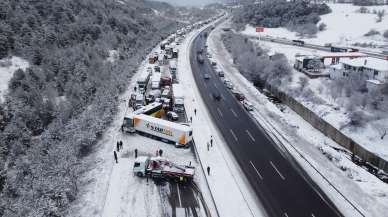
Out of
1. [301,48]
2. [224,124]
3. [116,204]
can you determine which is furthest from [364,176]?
[301,48]

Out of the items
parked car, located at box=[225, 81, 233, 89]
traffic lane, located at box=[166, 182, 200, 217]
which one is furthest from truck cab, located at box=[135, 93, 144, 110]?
parked car, located at box=[225, 81, 233, 89]

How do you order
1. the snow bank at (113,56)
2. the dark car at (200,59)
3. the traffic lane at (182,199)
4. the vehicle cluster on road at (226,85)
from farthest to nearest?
1. the dark car at (200,59)
2. the snow bank at (113,56)
3. the vehicle cluster on road at (226,85)
4. the traffic lane at (182,199)

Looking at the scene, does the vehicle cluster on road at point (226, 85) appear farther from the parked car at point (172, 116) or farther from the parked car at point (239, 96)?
the parked car at point (172, 116)

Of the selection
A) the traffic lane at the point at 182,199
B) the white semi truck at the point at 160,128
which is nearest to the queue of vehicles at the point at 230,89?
the white semi truck at the point at 160,128

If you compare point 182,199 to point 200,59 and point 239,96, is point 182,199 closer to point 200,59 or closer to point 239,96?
point 239,96

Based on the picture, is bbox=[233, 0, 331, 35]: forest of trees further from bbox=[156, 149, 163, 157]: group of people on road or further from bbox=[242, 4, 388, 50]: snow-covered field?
bbox=[156, 149, 163, 157]: group of people on road
